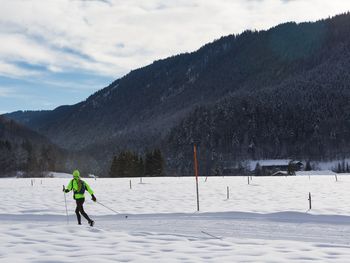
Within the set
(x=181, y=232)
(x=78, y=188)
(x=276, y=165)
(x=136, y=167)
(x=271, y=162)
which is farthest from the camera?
(x=271, y=162)

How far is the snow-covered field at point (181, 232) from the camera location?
367 inches

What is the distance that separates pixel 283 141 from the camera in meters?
193

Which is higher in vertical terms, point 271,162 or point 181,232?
point 271,162

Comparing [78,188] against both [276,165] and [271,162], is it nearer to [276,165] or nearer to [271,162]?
[276,165]

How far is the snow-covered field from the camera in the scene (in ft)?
30.6

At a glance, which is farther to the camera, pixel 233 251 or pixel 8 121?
pixel 8 121

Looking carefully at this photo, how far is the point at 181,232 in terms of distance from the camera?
13.8 metres

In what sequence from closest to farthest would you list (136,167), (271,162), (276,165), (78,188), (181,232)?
(181,232), (78,188), (136,167), (276,165), (271,162)

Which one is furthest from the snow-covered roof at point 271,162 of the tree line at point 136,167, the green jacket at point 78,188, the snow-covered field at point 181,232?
the green jacket at point 78,188

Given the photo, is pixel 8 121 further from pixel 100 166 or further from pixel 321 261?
pixel 321 261

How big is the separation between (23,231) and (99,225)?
4053 millimetres

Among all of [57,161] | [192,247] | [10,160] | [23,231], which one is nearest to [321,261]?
[192,247]

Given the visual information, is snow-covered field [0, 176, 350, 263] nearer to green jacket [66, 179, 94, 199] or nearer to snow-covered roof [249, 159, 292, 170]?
green jacket [66, 179, 94, 199]

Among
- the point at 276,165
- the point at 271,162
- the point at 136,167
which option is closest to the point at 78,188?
the point at 136,167
